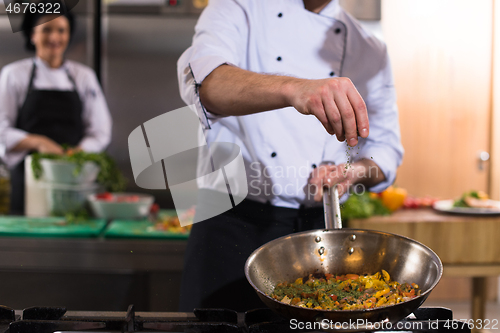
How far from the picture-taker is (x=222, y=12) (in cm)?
96

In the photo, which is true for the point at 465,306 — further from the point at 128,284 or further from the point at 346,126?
the point at 346,126

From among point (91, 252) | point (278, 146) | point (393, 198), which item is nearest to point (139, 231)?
point (91, 252)

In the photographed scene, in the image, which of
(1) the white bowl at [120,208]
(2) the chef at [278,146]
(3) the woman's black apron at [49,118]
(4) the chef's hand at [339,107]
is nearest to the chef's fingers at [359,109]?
(4) the chef's hand at [339,107]

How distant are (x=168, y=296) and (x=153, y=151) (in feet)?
1.18

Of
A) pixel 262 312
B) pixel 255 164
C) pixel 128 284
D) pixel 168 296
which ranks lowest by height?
pixel 128 284

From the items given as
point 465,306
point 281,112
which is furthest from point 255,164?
point 465,306

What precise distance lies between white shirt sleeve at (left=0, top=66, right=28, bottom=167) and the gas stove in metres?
1.16

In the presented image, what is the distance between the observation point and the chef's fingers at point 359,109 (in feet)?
2.02

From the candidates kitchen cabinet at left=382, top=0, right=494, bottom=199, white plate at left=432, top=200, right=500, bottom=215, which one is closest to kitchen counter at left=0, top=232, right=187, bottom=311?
kitchen cabinet at left=382, top=0, right=494, bottom=199

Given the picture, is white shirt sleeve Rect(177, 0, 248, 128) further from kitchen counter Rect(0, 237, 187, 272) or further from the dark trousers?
kitchen counter Rect(0, 237, 187, 272)

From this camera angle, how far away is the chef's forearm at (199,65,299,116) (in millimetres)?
690

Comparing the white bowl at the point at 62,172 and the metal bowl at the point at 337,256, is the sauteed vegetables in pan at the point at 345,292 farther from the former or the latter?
the white bowl at the point at 62,172
